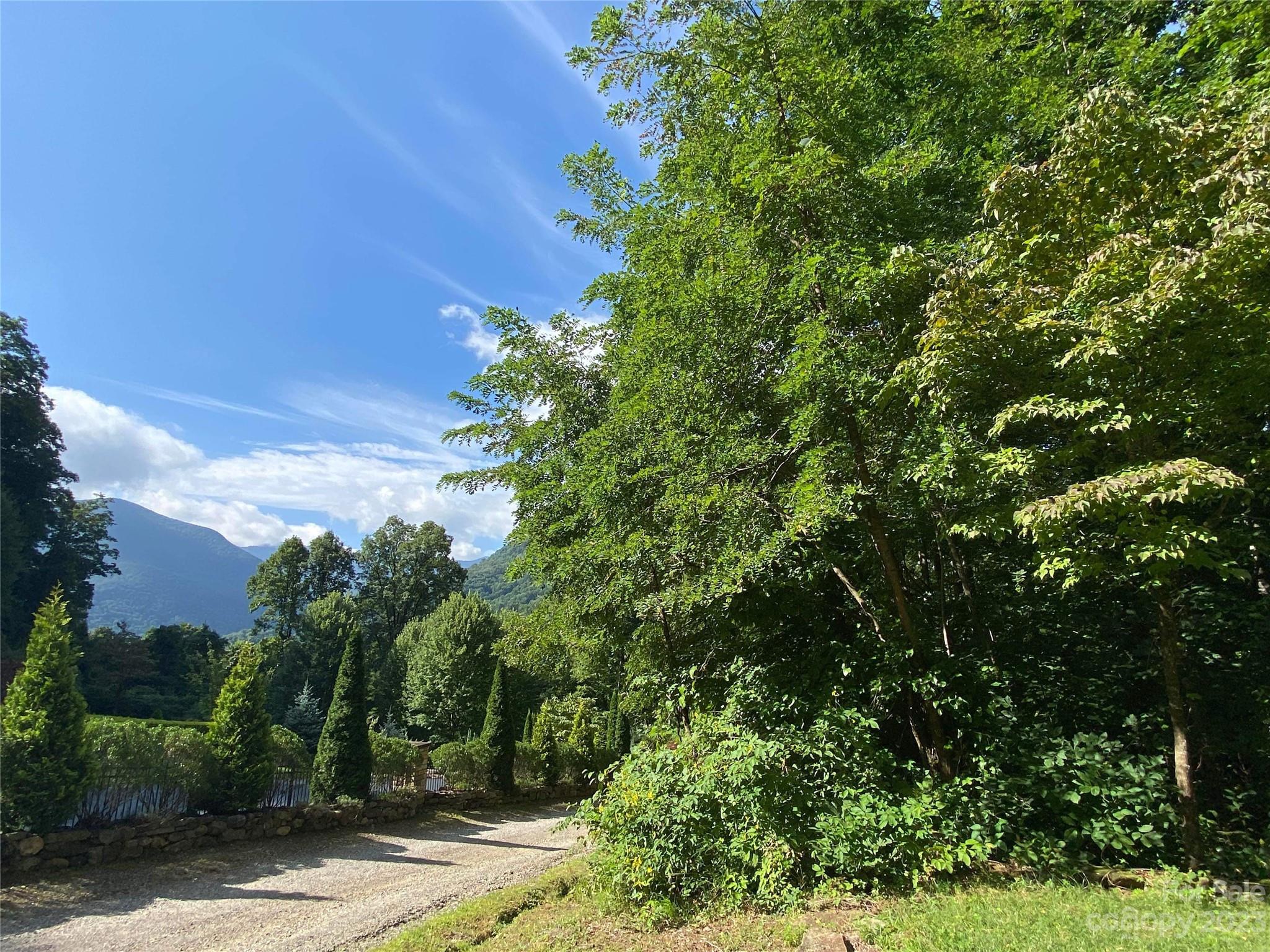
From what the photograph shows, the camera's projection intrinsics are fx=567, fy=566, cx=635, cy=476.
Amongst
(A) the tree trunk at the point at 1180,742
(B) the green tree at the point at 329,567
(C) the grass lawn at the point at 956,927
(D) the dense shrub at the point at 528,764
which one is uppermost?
(B) the green tree at the point at 329,567

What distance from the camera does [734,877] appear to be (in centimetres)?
436

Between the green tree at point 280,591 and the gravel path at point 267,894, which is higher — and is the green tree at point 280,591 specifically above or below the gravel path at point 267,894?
above

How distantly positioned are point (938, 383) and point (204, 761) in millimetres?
11587

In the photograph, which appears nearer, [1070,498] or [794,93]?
[1070,498]

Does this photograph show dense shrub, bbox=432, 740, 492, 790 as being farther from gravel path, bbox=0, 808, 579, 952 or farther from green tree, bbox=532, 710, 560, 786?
gravel path, bbox=0, 808, 579, 952

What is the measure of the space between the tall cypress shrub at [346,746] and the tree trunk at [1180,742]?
1239 cm

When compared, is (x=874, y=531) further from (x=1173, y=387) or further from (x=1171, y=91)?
(x=1171, y=91)

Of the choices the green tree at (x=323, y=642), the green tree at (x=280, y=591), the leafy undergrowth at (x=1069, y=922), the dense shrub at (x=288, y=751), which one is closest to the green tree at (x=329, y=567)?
the green tree at (x=280, y=591)

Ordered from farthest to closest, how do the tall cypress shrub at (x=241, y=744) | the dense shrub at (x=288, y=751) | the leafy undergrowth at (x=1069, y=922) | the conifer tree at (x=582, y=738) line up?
the conifer tree at (x=582, y=738), the dense shrub at (x=288, y=751), the tall cypress shrub at (x=241, y=744), the leafy undergrowth at (x=1069, y=922)

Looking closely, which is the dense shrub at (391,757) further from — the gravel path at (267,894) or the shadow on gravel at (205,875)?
the gravel path at (267,894)

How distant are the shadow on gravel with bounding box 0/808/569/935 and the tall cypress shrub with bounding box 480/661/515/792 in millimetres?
3810

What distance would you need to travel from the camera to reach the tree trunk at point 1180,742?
367 cm

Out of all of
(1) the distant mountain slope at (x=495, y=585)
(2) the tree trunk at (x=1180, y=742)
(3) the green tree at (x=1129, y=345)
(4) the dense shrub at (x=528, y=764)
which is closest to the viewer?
(3) the green tree at (x=1129, y=345)

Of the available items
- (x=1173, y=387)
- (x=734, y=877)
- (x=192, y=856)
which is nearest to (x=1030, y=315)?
(x=1173, y=387)
